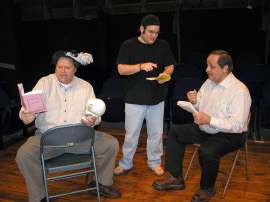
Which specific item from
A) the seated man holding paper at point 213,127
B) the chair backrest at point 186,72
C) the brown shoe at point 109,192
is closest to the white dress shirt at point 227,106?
the seated man holding paper at point 213,127

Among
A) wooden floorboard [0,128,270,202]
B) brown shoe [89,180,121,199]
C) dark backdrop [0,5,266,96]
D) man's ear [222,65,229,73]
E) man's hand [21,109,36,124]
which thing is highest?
dark backdrop [0,5,266,96]

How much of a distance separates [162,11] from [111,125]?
5.03 meters

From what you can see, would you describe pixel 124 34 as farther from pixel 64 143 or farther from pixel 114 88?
pixel 64 143

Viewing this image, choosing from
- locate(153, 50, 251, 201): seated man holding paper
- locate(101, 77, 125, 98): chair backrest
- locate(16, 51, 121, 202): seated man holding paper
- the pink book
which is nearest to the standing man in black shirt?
locate(153, 50, 251, 201): seated man holding paper

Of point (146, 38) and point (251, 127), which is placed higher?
point (146, 38)

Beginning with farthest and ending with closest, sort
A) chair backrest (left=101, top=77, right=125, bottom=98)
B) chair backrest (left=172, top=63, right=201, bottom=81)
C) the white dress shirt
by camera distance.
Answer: chair backrest (left=172, top=63, right=201, bottom=81)
chair backrest (left=101, top=77, right=125, bottom=98)
the white dress shirt

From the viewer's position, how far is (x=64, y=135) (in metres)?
2.19

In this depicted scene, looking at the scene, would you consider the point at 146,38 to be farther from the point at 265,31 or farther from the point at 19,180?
the point at 265,31

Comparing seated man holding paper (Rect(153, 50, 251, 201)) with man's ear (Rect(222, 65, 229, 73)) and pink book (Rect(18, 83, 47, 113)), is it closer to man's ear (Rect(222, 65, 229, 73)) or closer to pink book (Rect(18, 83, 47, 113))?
man's ear (Rect(222, 65, 229, 73))

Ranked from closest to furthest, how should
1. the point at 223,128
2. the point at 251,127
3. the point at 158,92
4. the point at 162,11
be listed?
the point at 223,128
the point at 158,92
the point at 251,127
the point at 162,11

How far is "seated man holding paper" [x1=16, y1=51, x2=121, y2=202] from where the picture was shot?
96.9 inches

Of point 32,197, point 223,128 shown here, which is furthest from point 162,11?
point 32,197

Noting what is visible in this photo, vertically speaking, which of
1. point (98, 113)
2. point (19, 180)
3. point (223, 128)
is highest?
point (98, 113)

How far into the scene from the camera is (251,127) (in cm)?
438
